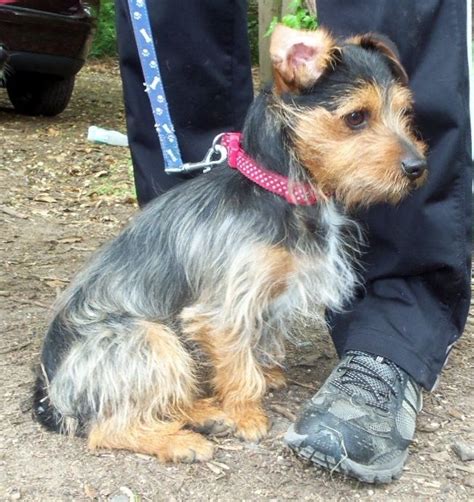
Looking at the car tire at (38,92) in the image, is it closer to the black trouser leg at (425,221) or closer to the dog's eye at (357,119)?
the black trouser leg at (425,221)

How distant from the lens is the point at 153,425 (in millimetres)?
2977

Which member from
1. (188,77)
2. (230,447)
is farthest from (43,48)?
(230,447)

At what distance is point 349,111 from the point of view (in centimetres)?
281

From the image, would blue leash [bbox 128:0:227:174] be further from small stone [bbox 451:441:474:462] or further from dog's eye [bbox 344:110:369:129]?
small stone [bbox 451:441:474:462]

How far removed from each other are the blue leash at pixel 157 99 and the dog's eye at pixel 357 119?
65 centimetres

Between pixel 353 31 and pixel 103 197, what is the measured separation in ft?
13.1

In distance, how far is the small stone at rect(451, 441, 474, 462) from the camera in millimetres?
2956

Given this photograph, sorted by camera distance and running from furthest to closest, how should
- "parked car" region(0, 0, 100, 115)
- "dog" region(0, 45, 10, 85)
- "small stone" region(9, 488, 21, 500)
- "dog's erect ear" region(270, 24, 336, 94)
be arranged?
"parked car" region(0, 0, 100, 115)
"dog" region(0, 45, 10, 85)
"dog's erect ear" region(270, 24, 336, 94)
"small stone" region(9, 488, 21, 500)

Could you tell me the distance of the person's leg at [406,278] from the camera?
282cm

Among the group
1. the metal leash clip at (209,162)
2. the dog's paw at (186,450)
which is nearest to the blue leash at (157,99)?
the metal leash clip at (209,162)

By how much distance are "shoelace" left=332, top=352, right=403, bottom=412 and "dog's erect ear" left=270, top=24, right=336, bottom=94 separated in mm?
1021

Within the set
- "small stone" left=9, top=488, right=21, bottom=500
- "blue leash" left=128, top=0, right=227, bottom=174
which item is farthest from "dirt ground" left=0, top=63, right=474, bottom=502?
"blue leash" left=128, top=0, right=227, bottom=174

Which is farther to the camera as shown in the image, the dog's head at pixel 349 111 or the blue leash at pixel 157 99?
the blue leash at pixel 157 99

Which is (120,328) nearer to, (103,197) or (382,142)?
(382,142)
